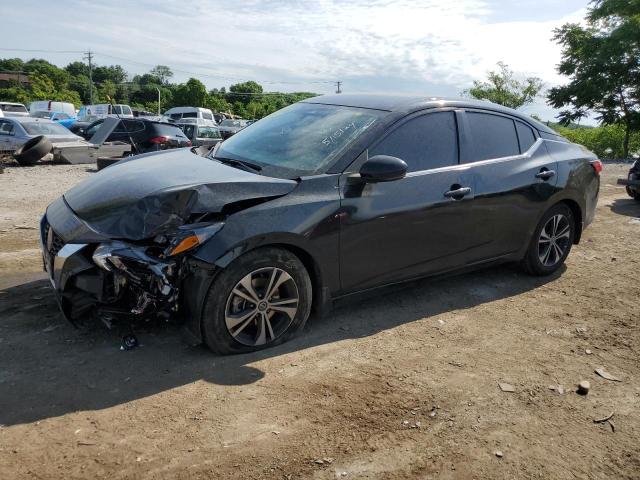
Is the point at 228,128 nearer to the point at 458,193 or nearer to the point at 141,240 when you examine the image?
the point at 458,193

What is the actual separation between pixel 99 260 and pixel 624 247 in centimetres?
634

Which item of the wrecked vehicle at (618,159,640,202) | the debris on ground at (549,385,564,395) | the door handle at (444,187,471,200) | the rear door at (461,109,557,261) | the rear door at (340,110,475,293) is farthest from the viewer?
the wrecked vehicle at (618,159,640,202)

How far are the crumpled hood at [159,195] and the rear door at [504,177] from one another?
1.81 m

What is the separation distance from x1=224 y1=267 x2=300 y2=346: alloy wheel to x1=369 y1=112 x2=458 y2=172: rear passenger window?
3.99 ft

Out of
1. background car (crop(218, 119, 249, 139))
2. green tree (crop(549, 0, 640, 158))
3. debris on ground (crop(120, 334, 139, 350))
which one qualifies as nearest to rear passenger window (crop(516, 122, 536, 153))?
→ debris on ground (crop(120, 334, 139, 350))

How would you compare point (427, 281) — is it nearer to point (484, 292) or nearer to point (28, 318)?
point (484, 292)

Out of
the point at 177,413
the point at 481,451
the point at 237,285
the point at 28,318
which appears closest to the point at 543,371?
the point at 481,451

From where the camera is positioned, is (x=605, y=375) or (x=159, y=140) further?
(x=159, y=140)

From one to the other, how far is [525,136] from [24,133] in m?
15.4

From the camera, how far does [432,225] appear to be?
14.2ft

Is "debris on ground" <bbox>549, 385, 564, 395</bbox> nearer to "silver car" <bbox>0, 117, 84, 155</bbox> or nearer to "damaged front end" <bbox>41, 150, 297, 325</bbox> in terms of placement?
"damaged front end" <bbox>41, 150, 297, 325</bbox>

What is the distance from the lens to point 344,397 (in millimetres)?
3246

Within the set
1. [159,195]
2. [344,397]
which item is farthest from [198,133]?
[344,397]

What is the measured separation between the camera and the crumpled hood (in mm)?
3455
